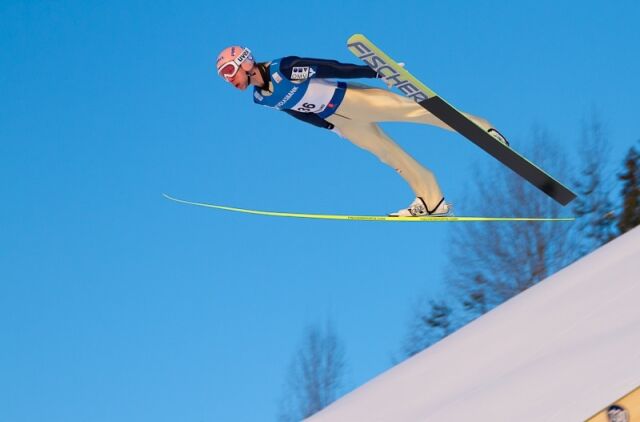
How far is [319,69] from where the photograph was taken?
7.15 m

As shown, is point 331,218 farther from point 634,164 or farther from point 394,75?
point 634,164

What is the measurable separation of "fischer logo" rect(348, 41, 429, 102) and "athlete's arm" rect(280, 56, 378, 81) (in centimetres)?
5

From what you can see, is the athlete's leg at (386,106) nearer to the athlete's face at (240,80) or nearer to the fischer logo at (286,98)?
the fischer logo at (286,98)

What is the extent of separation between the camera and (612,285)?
561 centimetres

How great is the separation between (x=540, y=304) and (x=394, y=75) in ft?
5.97

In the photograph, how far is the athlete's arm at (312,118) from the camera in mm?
7930

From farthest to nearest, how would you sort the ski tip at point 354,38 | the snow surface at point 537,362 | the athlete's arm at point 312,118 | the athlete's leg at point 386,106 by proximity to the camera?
the athlete's arm at point 312,118 → the athlete's leg at point 386,106 → the ski tip at point 354,38 → the snow surface at point 537,362

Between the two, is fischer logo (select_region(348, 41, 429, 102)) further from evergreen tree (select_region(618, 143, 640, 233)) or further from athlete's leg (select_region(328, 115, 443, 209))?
evergreen tree (select_region(618, 143, 640, 233))

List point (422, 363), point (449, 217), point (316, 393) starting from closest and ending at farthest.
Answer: point (422, 363), point (449, 217), point (316, 393)

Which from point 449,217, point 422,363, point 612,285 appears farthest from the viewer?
point 449,217

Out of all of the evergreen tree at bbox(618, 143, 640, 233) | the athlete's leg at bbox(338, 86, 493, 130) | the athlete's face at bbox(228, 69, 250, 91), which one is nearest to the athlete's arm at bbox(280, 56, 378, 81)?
the athlete's face at bbox(228, 69, 250, 91)

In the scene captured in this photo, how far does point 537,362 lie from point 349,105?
3056 millimetres

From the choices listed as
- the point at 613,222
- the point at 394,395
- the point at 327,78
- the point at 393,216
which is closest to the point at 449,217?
the point at 393,216

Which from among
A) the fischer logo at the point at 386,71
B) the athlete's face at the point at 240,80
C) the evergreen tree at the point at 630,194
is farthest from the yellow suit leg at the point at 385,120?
the evergreen tree at the point at 630,194
